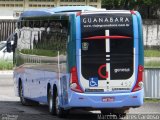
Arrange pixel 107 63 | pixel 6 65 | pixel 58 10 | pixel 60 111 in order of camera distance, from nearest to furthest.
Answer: pixel 107 63 → pixel 60 111 → pixel 58 10 → pixel 6 65

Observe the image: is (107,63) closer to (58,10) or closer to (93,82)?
(93,82)

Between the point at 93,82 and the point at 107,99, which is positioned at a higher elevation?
the point at 93,82

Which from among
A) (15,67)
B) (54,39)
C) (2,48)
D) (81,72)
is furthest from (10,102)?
(2,48)

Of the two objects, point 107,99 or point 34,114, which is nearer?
point 107,99

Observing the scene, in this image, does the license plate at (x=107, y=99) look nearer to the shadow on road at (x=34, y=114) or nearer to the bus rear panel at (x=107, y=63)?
the bus rear panel at (x=107, y=63)

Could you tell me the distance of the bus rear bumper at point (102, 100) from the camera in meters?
16.7

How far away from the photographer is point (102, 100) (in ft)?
55.0

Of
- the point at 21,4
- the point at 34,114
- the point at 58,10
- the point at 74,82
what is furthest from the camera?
the point at 21,4

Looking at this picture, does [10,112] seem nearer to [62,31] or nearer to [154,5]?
[62,31]

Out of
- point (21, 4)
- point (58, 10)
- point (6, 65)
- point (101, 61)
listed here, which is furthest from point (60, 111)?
point (21, 4)

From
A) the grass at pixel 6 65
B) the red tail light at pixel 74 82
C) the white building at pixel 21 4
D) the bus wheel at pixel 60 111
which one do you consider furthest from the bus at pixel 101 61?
the white building at pixel 21 4

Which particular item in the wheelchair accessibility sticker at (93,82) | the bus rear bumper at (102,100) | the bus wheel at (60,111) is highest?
the wheelchair accessibility sticker at (93,82)

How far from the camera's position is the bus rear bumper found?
16703 mm

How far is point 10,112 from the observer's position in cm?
1942
